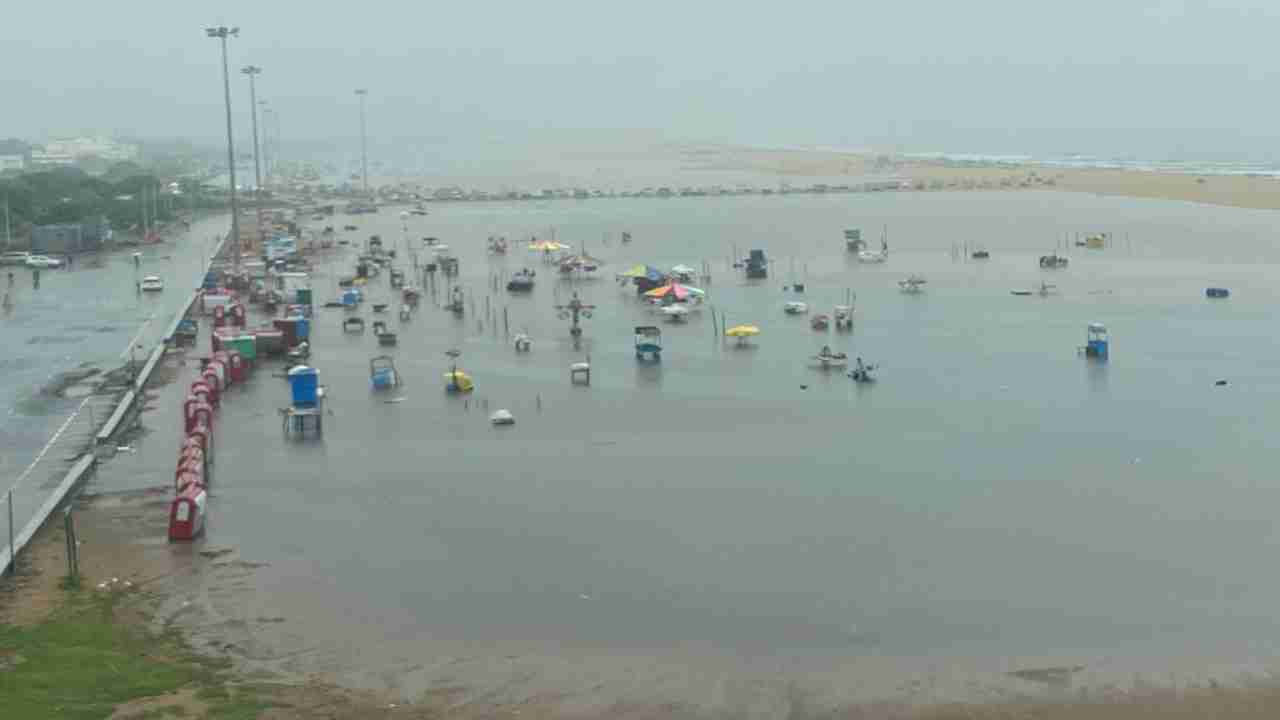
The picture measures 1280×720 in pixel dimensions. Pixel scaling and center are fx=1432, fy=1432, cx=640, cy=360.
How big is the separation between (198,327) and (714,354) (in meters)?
11.0

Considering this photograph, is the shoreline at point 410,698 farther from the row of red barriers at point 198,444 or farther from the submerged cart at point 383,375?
the submerged cart at point 383,375

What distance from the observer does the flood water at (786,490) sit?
12227 mm

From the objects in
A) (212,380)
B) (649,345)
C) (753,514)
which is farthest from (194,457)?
(649,345)

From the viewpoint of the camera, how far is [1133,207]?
6047cm

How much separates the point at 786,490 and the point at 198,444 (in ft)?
23.1

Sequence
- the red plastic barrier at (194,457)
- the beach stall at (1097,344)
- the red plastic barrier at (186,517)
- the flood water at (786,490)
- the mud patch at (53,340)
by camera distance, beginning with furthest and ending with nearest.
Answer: the mud patch at (53,340), the beach stall at (1097,344), the red plastic barrier at (194,457), the red plastic barrier at (186,517), the flood water at (786,490)

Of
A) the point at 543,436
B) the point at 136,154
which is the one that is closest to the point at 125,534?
the point at 543,436

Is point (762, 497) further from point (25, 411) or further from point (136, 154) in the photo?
point (136, 154)

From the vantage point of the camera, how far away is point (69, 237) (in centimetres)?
4572

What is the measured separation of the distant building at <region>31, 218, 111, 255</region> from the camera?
44.6m

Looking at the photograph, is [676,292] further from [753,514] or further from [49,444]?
[753,514]

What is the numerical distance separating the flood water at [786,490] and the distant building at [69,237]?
19.2m

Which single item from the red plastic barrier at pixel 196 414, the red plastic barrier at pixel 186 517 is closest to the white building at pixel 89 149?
the red plastic barrier at pixel 196 414

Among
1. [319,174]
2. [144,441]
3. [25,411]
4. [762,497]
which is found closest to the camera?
[762,497]
